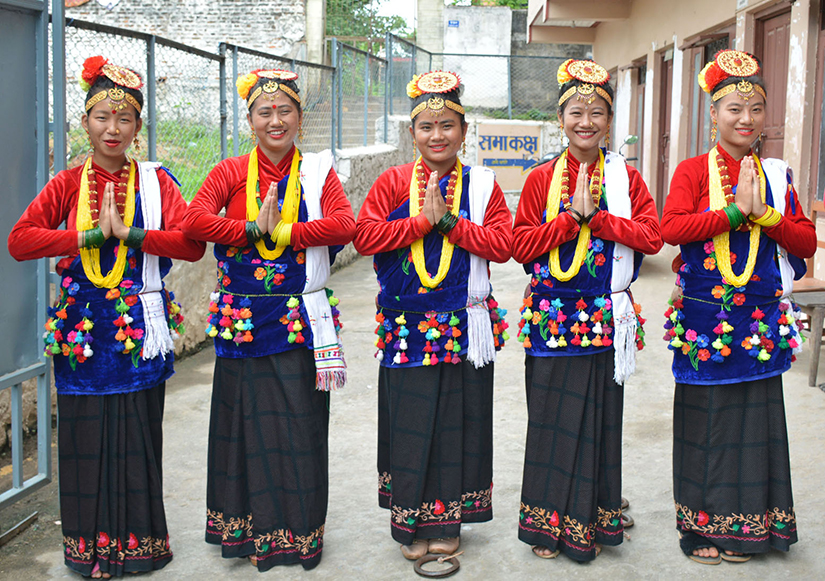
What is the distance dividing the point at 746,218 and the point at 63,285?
2572 mm

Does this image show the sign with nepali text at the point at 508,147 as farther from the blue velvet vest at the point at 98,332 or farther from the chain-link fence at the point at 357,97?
the blue velvet vest at the point at 98,332

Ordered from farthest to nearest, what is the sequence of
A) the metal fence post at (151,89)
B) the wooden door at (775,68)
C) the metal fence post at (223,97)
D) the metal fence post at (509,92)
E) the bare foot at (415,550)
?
1. the metal fence post at (509,92)
2. the wooden door at (775,68)
3. the metal fence post at (223,97)
4. the metal fence post at (151,89)
5. the bare foot at (415,550)

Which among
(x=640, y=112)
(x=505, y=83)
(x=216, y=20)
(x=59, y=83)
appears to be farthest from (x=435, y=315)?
(x=505, y=83)

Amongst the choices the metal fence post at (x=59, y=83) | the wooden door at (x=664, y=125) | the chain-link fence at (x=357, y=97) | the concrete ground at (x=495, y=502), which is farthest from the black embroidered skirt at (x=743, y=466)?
the chain-link fence at (x=357, y=97)

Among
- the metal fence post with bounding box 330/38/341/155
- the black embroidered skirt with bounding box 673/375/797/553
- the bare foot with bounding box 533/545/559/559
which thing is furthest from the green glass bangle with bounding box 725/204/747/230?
the metal fence post with bounding box 330/38/341/155

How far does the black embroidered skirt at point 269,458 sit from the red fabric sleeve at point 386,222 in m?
0.52

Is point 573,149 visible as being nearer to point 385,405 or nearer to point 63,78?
point 385,405

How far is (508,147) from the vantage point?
18.3m

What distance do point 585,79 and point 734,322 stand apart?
3.57ft

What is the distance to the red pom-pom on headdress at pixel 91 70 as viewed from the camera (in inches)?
121

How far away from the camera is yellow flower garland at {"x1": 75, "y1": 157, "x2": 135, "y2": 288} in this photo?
121 inches

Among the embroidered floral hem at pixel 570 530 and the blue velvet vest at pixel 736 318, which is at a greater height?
the blue velvet vest at pixel 736 318

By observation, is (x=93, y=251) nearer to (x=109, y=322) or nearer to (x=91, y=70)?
(x=109, y=322)

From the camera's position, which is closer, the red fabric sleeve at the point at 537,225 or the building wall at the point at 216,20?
the red fabric sleeve at the point at 537,225
